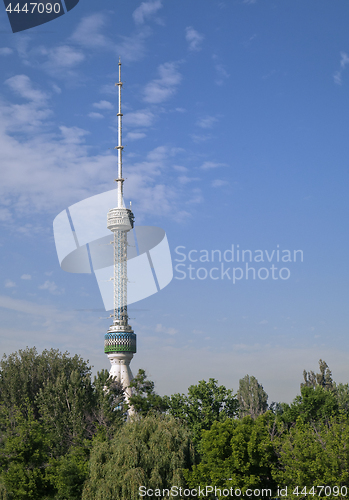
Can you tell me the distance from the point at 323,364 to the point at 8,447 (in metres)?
58.0

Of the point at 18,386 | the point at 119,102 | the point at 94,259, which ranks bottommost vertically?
the point at 18,386

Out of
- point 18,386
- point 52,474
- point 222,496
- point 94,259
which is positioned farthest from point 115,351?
point 222,496

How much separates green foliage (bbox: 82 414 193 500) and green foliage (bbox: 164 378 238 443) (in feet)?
41.3

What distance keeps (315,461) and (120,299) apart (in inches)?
2525

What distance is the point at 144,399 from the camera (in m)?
53.4

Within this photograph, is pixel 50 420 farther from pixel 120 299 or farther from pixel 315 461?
pixel 120 299

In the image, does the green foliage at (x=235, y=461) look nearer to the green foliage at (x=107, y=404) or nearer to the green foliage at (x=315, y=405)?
the green foliage at (x=107, y=404)

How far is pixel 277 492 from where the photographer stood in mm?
33781

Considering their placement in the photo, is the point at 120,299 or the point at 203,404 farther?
the point at 120,299

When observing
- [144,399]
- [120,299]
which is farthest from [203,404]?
[120,299]

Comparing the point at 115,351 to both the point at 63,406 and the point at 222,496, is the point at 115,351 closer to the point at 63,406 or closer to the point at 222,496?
the point at 63,406
